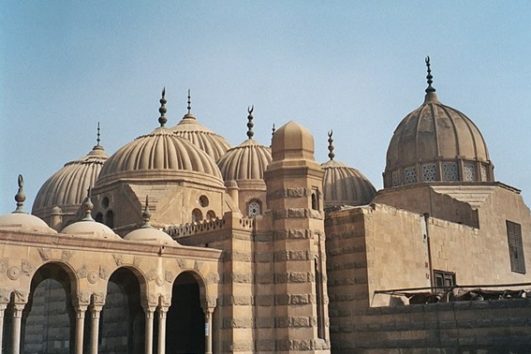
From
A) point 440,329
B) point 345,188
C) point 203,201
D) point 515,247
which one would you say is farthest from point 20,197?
point 515,247

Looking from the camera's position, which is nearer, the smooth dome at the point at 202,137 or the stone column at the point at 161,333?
the stone column at the point at 161,333

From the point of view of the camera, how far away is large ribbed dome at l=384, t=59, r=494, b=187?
107 feet

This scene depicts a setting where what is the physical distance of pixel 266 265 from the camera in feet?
73.9

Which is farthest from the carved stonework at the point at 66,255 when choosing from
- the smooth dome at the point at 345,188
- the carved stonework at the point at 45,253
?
the smooth dome at the point at 345,188

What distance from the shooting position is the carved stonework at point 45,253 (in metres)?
18.7

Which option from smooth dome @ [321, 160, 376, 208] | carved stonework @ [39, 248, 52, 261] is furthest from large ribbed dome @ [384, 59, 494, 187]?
carved stonework @ [39, 248, 52, 261]

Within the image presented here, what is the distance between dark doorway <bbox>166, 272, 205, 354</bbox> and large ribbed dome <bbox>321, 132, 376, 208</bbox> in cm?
1219

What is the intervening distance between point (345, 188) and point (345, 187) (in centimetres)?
6

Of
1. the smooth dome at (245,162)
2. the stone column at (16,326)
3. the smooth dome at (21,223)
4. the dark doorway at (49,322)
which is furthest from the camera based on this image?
the smooth dome at (245,162)

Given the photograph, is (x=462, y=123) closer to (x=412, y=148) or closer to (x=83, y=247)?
(x=412, y=148)

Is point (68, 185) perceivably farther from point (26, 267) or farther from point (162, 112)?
point (26, 267)

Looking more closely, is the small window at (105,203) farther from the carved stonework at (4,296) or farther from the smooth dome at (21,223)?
the carved stonework at (4,296)

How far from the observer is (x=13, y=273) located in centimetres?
1806

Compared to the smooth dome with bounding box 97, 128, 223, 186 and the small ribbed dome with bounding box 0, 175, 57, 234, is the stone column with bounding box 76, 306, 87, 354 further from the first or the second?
the smooth dome with bounding box 97, 128, 223, 186
